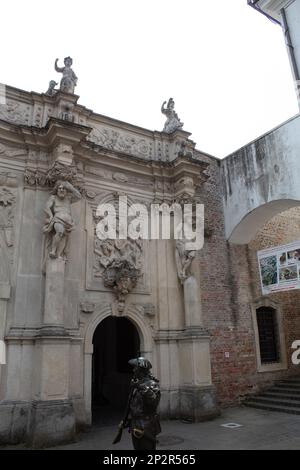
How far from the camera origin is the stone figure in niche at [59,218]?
27.6 ft

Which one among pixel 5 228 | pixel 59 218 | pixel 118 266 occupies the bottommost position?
pixel 118 266

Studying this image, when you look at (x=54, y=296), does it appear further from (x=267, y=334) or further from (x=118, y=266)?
(x=267, y=334)

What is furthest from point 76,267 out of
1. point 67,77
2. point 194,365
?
point 67,77

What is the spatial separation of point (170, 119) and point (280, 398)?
8895mm

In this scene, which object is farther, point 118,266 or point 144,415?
point 118,266

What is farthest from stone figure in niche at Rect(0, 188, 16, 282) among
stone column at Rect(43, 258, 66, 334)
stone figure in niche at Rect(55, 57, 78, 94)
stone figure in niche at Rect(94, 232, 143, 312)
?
stone figure in niche at Rect(55, 57, 78, 94)

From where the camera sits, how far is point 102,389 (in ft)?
42.6

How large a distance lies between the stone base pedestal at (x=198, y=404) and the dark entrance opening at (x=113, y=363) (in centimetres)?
223

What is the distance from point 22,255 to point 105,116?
464 cm

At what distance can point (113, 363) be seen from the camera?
42.3 ft

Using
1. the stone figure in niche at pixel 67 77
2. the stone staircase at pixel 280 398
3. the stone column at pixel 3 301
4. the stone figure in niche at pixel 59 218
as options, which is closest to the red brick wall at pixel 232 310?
the stone staircase at pixel 280 398

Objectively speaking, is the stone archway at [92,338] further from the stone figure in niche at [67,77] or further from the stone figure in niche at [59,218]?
the stone figure in niche at [67,77]

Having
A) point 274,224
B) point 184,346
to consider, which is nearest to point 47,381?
point 184,346
